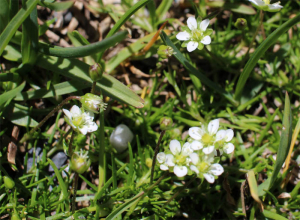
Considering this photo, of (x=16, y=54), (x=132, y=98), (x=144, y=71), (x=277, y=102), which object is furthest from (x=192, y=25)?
(x=16, y=54)

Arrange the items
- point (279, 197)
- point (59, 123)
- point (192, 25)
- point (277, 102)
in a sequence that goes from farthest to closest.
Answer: point (277, 102) → point (59, 123) → point (279, 197) → point (192, 25)

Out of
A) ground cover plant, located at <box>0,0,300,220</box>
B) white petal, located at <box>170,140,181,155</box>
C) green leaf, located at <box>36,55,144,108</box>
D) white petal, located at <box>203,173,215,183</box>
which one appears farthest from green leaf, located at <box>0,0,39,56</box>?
white petal, located at <box>203,173,215,183</box>

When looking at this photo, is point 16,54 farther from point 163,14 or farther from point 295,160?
point 295,160

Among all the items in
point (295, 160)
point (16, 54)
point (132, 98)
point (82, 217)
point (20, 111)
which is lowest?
point (82, 217)

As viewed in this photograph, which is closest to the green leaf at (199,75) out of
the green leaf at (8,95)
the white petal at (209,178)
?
the white petal at (209,178)

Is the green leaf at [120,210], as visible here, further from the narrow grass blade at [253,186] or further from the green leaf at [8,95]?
the green leaf at [8,95]

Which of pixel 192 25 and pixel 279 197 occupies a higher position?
pixel 192 25
